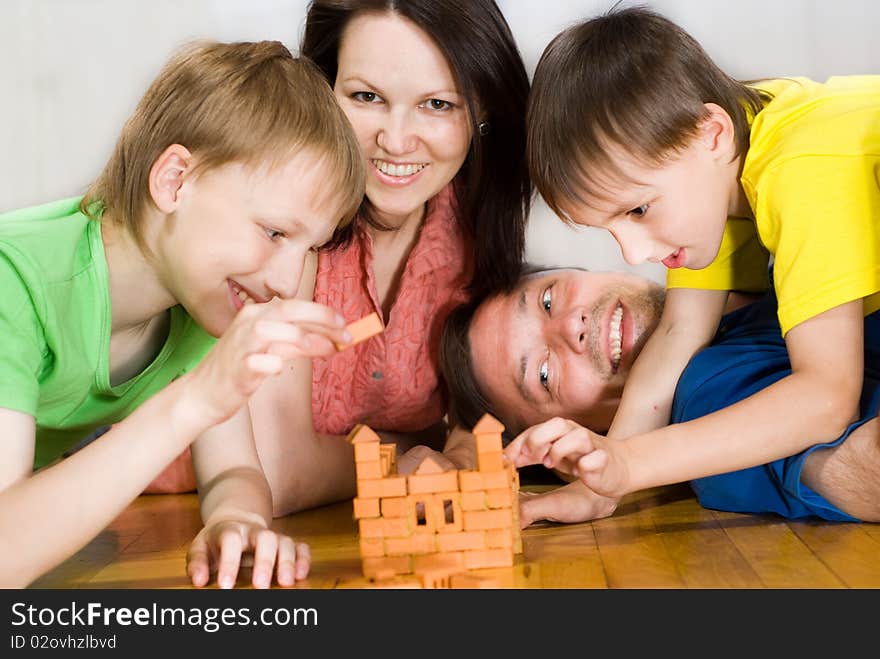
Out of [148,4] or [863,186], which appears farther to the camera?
[148,4]

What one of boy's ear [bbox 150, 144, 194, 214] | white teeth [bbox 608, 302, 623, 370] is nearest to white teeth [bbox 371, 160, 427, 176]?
white teeth [bbox 608, 302, 623, 370]

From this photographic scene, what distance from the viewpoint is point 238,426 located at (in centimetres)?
160

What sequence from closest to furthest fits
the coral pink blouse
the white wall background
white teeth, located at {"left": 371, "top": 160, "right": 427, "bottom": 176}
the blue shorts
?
the blue shorts
white teeth, located at {"left": 371, "top": 160, "right": 427, "bottom": 176}
the coral pink blouse
the white wall background

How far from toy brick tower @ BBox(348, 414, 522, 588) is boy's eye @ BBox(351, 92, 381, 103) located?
74cm

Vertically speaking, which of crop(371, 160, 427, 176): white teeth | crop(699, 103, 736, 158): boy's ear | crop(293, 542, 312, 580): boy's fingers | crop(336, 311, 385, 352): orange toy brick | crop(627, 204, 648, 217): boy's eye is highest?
crop(699, 103, 736, 158): boy's ear

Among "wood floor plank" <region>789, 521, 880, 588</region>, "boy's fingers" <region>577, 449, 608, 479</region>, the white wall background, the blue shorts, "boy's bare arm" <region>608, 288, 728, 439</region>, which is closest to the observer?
"wood floor plank" <region>789, 521, 880, 588</region>

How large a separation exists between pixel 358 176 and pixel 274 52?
0.23m

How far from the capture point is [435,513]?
1.32 meters

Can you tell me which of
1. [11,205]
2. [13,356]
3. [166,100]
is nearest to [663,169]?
[166,100]

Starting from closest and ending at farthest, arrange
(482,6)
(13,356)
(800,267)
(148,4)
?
(13,356) < (800,267) < (482,6) < (148,4)

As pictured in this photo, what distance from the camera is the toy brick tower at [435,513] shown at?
1299 millimetres

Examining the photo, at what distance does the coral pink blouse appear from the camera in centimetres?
201

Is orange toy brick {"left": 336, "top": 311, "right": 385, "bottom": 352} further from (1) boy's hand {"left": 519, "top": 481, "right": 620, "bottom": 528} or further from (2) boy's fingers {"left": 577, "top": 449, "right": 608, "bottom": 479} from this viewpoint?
(1) boy's hand {"left": 519, "top": 481, "right": 620, "bottom": 528}

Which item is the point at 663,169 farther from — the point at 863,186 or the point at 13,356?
the point at 13,356
